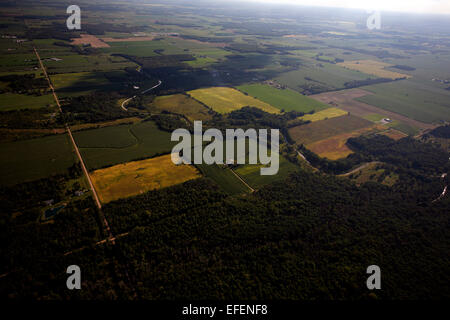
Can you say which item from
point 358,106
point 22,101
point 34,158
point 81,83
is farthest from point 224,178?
point 81,83

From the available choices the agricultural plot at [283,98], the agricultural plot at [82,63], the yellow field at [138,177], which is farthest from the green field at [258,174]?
the agricultural plot at [82,63]

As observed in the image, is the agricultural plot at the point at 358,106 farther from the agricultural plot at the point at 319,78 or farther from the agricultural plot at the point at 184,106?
the agricultural plot at the point at 184,106

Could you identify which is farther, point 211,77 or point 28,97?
point 211,77

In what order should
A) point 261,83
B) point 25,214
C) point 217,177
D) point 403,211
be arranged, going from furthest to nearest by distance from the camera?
point 261,83 → point 217,177 → point 403,211 → point 25,214

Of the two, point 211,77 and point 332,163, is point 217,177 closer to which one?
point 332,163

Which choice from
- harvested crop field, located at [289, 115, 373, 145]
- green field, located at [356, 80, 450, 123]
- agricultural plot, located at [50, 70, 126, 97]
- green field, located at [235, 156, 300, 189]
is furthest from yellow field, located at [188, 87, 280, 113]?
green field, located at [356, 80, 450, 123]

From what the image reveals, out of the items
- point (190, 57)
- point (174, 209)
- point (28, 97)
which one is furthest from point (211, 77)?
point (174, 209)

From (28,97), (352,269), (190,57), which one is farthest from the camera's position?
(190,57)
